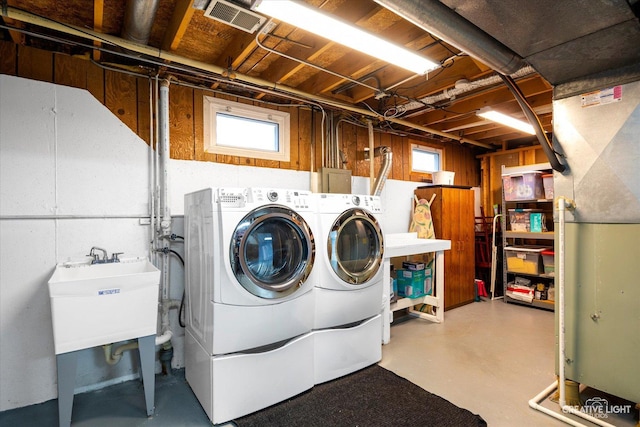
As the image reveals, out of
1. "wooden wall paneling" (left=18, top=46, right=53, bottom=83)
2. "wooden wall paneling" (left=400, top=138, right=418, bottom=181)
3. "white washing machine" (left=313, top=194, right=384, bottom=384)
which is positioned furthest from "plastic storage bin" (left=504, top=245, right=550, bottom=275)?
"wooden wall paneling" (left=18, top=46, right=53, bottom=83)

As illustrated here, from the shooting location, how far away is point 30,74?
2172mm

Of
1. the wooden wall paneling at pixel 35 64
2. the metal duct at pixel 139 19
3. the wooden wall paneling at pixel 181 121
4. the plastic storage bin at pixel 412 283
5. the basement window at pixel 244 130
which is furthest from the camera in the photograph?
the plastic storage bin at pixel 412 283

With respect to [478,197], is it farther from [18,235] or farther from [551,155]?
[18,235]

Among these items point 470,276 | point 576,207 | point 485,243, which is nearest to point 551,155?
point 576,207

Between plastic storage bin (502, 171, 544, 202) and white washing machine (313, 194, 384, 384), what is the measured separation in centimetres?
290

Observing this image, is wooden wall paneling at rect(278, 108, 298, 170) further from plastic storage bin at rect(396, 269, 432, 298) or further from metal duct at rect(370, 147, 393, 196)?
plastic storage bin at rect(396, 269, 432, 298)

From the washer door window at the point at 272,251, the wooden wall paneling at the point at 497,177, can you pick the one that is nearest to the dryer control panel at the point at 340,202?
the washer door window at the point at 272,251

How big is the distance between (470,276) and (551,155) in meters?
2.84

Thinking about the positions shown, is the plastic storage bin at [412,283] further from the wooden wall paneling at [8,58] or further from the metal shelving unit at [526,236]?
the wooden wall paneling at [8,58]

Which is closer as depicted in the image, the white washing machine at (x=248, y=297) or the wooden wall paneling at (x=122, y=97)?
the white washing machine at (x=248, y=297)

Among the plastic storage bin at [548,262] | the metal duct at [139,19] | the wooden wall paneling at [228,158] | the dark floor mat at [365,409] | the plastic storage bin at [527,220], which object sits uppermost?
the metal duct at [139,19]

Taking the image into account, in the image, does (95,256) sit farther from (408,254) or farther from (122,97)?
(408,254)

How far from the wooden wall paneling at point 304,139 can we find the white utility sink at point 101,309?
190 cm

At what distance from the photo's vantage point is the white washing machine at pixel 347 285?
234cm
